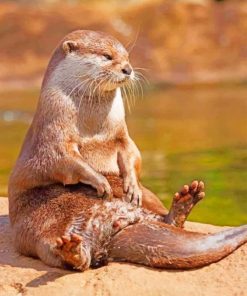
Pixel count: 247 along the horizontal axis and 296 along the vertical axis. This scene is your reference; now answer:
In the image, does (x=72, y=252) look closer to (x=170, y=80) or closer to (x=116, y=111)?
(x=116, y=111)

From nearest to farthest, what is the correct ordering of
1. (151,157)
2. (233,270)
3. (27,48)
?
(233,270)
(151,157)
(27,48)

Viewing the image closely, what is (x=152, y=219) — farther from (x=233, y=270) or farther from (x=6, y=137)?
(x=6, y=137)

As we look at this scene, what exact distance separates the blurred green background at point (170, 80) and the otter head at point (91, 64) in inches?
119

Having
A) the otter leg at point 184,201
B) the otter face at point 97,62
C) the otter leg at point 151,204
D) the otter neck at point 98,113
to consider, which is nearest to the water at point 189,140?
the otter leg at point 151,204

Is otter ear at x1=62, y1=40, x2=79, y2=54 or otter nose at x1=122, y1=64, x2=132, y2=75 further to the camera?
otter ear at x1=62, y1=40, x2=79, y2=54

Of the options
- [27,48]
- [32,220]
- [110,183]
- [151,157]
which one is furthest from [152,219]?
[27,48]

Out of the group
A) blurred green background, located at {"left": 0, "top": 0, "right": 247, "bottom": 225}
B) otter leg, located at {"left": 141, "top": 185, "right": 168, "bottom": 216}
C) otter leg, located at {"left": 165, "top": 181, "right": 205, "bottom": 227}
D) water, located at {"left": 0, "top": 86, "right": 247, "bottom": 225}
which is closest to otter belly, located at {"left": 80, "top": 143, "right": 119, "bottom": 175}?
otter leg, located at {"left": 141, "top": 185, "right": 168, "bottom": 216}

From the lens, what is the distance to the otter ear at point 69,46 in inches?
220

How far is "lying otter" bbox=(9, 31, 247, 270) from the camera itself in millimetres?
5270

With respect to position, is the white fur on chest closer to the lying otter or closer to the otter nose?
the lying otter

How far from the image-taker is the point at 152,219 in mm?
5539

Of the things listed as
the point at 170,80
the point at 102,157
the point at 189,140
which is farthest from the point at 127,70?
the point at 170,80

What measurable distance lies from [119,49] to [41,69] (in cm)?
2229

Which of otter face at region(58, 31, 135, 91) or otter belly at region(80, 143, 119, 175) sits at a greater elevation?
otter face at region(58, 31, 135, 91)
